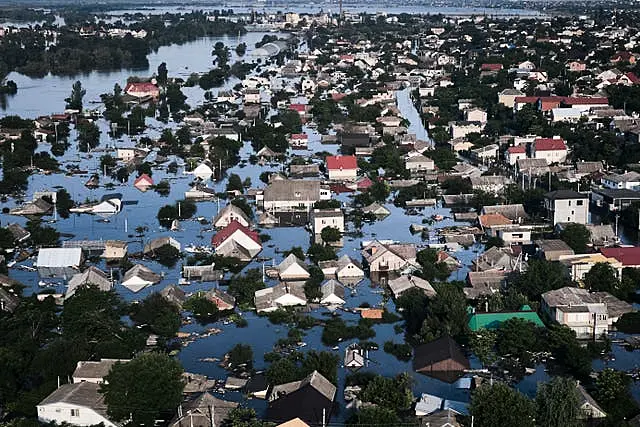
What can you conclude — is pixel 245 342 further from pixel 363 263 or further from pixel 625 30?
pixel 625 30

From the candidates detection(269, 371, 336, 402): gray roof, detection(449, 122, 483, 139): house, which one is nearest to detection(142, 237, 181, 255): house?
detection(269, 371, 336, 402): gray roof

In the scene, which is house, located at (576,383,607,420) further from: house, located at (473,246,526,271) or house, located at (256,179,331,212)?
house, located at (256,179,331,212)

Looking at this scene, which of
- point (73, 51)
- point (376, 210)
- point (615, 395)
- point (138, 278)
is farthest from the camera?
point (73, 51)

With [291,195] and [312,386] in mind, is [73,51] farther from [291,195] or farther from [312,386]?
[312,386]

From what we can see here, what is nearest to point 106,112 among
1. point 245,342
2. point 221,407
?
point 245,342

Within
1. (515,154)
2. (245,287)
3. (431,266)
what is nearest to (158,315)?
(245,287)

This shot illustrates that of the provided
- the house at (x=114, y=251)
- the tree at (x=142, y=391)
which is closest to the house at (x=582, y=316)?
the tree at (x=142, y=391)

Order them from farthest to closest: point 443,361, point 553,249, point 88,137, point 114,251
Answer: point 88,137 < point 114,251 < point 553,249 < point 443,361
